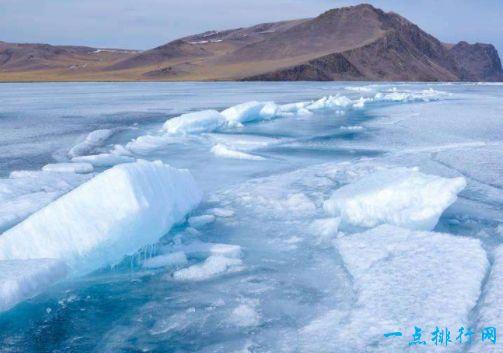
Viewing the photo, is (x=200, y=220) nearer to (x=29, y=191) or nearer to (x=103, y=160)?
(x=29, y=191)

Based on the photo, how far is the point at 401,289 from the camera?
10.1ft

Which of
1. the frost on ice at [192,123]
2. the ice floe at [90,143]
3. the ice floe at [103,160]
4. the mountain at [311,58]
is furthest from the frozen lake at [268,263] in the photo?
the mountain at [311,58]

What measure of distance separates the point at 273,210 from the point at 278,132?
7133mm

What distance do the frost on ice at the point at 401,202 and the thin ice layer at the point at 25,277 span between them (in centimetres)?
243

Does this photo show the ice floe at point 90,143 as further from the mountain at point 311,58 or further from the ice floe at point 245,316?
the mountain at point 311,58

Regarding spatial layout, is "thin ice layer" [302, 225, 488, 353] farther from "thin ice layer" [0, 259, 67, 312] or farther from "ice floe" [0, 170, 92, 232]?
"ice floe" [0, 170, 92, 232]

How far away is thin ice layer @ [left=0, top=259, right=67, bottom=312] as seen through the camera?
290 centimetres

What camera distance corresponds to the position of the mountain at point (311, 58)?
218 feet

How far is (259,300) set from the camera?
3.22 meters

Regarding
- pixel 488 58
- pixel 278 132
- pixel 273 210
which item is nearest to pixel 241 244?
pixel 273 210

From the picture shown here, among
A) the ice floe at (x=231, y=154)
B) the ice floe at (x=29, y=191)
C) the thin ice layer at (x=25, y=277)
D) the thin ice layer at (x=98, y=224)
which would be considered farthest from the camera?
the ice floe at (x=231, y=154)

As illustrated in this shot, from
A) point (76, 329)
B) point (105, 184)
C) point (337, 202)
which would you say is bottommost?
point (76, 329)

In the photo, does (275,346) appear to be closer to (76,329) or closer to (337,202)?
(76,329)

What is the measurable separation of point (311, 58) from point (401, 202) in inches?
2542
